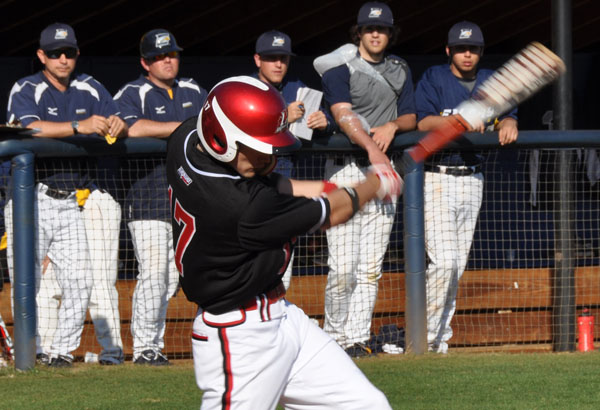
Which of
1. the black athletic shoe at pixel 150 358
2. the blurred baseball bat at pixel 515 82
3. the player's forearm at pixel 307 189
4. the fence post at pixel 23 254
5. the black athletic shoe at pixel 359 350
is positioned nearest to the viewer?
the player's forearm at pixel 307 189

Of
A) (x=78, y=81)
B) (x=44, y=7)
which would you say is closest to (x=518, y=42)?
(x=44, y=7)

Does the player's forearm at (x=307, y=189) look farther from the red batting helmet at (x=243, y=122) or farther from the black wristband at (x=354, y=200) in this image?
the red batting helmet at (x=243, y=122)

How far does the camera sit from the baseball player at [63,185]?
5441 mm

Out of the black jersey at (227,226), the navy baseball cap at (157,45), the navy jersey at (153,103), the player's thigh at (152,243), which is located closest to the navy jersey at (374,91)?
the navy jersey at (153,103)

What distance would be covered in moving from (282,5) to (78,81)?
131 inches

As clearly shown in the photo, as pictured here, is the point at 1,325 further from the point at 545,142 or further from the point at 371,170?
the point at 545,142

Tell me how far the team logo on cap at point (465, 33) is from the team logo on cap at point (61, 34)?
2501 millimetres

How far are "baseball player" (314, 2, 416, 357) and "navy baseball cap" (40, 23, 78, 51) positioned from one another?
1549 millimetres

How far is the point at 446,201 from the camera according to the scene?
5.82 m

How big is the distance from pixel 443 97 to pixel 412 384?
74.7 inches

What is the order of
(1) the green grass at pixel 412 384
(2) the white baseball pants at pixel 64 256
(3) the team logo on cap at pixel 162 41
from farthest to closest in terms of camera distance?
(3) the team logo on cap at pixel 162 41 < (2) the white baseball pants at pixel 64 256 < (1) the green grass at pixel 412 384

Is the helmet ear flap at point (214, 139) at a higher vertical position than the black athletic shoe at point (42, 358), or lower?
higher

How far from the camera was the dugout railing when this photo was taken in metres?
5.38

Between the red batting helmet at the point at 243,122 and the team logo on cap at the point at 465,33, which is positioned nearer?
the red batting helmet at the point at 243,122
